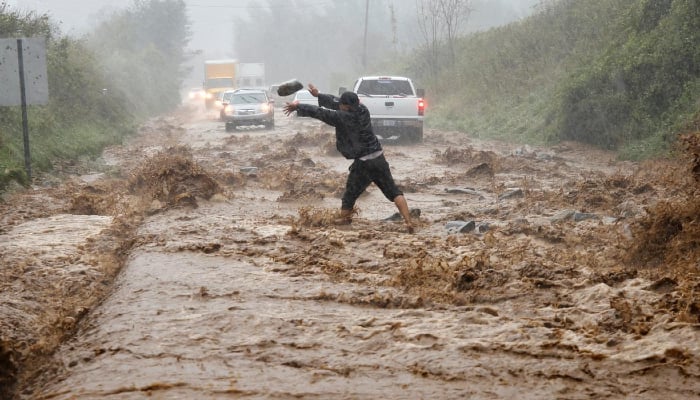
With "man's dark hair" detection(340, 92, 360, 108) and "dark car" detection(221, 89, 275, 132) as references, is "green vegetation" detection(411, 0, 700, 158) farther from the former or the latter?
"man's dark hair" detection(340, 92, 360, 108)

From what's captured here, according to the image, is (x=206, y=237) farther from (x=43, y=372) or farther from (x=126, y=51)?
(x=126, y=51)

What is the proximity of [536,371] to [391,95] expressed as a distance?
58.0ft

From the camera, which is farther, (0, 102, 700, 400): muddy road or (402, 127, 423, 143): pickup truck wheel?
(402, 127, 423, 143): pickup truck wheel

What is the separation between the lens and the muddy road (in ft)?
15.6

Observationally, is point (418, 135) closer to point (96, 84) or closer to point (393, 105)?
point (393, 105)

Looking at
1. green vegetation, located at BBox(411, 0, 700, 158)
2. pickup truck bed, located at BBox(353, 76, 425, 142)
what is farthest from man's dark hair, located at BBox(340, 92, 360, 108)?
pickup truck bed, located at BBox(353, 76, 425, 142)

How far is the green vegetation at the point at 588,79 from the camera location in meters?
17.1

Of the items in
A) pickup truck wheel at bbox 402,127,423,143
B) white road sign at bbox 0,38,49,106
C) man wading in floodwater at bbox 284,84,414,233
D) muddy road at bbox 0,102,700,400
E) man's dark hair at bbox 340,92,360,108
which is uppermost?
white road sign at bbox 0,38,49,106

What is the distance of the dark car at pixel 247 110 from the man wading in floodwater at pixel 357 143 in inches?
795

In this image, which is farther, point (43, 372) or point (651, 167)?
point (651, 167)

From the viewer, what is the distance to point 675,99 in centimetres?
Result: 1695

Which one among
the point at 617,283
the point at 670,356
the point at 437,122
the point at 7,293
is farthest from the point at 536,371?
the point at 437,122

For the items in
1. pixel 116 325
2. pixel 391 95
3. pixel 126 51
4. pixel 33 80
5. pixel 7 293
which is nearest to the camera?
pixel 116 325

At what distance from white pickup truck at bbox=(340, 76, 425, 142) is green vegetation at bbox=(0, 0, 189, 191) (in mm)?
7154
